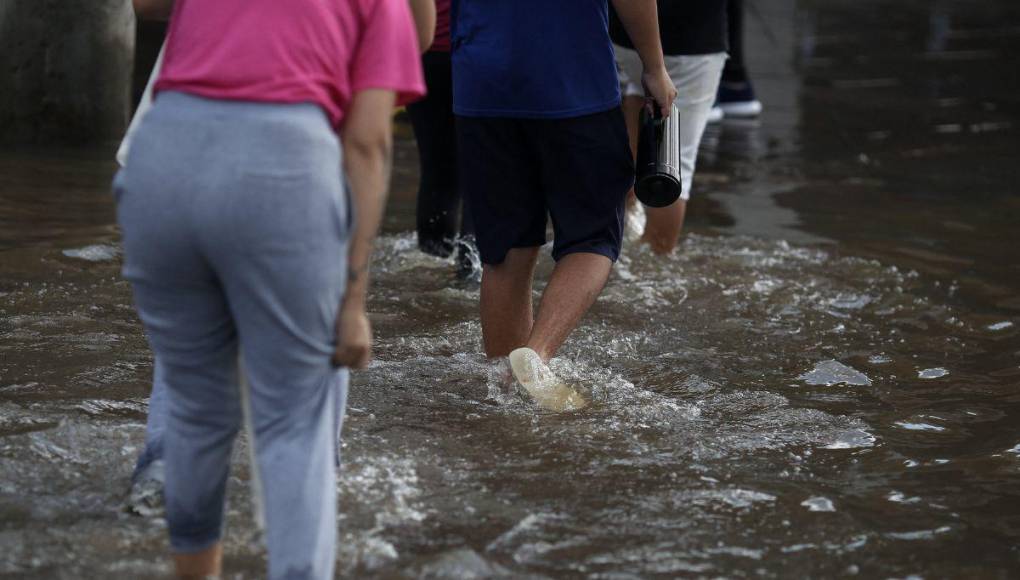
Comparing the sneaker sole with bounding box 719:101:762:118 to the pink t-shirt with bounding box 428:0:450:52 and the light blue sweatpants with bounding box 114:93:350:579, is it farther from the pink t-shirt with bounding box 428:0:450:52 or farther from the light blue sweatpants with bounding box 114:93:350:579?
the light blue sweatpants with bounding box 114:93:350:579

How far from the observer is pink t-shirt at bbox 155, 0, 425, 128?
92.4 inches

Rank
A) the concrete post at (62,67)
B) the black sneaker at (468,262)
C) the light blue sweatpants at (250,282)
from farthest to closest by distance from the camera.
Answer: the concrete post at (62,67) → the black sneaker at (468,262) → the light blue sweatpants at (250,282)

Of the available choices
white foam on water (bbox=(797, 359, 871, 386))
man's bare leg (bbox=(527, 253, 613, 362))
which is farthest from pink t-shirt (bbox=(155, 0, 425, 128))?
white foam on water (bbox=(797, 359, 871, 386))

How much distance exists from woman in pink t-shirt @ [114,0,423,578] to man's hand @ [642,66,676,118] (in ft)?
6.28

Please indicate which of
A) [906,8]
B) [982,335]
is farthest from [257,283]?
[906,8]

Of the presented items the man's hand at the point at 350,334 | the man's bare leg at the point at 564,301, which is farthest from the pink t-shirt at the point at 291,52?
the man's bare leg at the point at 564,301

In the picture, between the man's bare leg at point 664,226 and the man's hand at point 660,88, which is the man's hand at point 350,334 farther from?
the man's bare leg at point 664,226

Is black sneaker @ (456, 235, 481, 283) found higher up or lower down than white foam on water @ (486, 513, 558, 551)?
lower down

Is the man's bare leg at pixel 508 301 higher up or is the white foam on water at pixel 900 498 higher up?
the man's bare leg at pixel 508 301

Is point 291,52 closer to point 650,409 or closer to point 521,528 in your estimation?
point 521,528

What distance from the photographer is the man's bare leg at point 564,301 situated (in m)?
4.27

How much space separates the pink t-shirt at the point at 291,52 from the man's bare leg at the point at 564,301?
6.08ft

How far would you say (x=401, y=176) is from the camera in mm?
8047

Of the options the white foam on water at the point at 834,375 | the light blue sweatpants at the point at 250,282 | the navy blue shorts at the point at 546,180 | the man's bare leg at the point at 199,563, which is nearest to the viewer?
the light blue sweatpants at the point at 250,282
